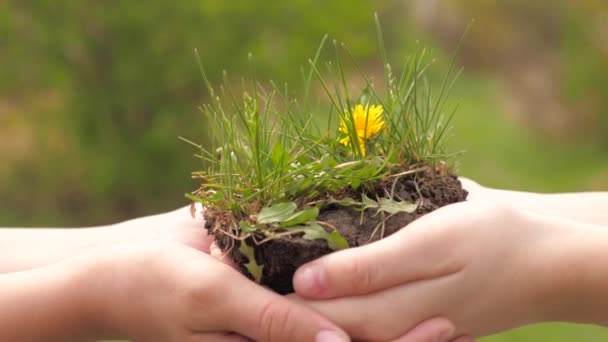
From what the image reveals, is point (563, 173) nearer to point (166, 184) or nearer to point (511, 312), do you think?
point (166, 184)

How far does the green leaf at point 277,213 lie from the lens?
72cm

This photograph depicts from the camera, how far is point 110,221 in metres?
2.92

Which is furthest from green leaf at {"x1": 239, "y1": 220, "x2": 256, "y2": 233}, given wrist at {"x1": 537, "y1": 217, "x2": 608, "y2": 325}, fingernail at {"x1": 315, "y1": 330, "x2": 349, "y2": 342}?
wrist at {"x1": 537, "y1": 217, "x2": 608, "y2": 325}

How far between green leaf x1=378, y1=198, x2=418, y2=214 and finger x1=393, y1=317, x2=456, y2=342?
0.35ft

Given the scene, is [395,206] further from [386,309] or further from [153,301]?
[153,301]

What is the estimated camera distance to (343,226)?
75 cm

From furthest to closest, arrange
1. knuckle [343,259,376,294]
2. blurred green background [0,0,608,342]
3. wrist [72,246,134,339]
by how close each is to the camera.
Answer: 1. blurred green background [0,0,608,342]
2. wrist [72,246,134,339]
3. knuckle [343,259,376,294]

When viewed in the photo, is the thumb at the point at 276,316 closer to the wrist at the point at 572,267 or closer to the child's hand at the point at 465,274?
the child's hand at the point at 465,274

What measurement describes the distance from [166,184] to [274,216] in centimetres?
211

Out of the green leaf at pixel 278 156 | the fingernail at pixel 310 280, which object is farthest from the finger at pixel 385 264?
the green leaf at pixel 278 156

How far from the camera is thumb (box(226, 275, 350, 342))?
2.30 ft

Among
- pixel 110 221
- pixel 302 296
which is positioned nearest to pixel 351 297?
pixel 302 296

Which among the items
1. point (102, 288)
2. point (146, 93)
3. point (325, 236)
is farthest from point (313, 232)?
point (146, 93)

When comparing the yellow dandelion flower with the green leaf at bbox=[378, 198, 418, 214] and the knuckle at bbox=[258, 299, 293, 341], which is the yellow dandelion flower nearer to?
the green leaf at bbox=[378, 198, 418, 214]
